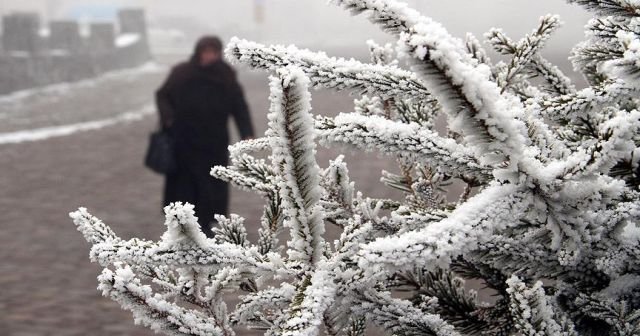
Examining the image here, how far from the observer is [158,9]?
78.2 metres

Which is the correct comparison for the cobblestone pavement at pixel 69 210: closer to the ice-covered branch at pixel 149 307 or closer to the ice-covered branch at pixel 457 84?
the ice-covered branch at pixel 149 307

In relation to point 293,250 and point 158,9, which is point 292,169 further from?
point 158,9

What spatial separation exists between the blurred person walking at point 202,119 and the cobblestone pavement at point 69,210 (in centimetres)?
47

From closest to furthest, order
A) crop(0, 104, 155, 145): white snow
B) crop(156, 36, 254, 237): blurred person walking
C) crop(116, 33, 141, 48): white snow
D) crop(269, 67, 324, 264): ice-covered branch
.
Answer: crop(269, 67, 324, 264): ice-covered branch
crop(156, 36, 254, 237): blurred person walking
crop(0, 104, 155, 145): white snow
crop(116, 33, 141, 48): white snow

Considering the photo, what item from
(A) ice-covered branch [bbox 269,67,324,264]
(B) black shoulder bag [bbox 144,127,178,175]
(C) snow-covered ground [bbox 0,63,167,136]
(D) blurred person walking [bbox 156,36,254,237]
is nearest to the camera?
(A) ice-covered branch [bbox 269,67,324,264]

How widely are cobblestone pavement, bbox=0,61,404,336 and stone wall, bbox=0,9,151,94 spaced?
184 inches

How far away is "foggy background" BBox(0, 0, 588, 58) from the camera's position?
45.8 metres

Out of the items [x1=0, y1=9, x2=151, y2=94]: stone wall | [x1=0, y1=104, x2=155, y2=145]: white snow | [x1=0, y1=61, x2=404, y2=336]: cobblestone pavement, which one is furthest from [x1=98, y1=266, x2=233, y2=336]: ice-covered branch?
[x1=0, y1=9, x2=151, y2=94]: stone wall

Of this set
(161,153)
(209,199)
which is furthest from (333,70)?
(209,199)

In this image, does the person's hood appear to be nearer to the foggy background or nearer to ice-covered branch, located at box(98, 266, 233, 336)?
ice-covered branch, located at box(98, 266, 233, 336)

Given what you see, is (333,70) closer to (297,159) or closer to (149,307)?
(297,159)

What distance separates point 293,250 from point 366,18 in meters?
0.32

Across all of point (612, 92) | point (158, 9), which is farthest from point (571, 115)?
point (158, 9)

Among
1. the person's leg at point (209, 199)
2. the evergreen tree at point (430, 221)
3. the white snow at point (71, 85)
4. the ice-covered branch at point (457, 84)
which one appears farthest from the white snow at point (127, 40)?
the ice-covered branch at point (457, 84)
